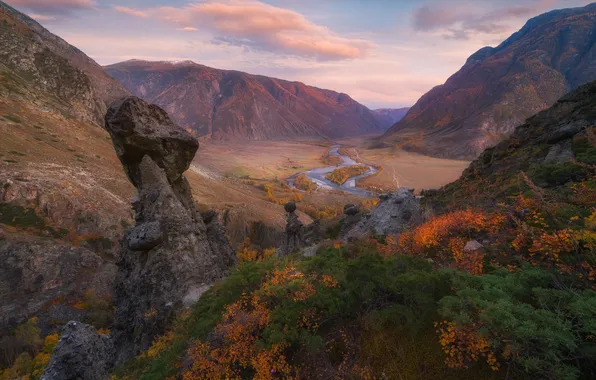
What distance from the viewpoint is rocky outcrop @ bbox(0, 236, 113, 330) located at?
30.5 meters

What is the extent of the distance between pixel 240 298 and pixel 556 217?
935cm

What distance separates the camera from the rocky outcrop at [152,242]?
13562 millimetres

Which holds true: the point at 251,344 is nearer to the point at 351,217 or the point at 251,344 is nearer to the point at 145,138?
the point at 145,138

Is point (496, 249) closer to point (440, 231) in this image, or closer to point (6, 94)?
point (440, 231)

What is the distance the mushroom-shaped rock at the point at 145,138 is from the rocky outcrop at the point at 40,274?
86.0 feet

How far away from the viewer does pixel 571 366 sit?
3797 mm

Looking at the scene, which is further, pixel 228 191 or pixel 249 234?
pixel 228 191

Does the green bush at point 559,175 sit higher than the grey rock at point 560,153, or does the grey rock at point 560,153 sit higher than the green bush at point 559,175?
the grey rock at point 560,153

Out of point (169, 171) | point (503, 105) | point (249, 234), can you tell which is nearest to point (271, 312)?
point (169, 171)

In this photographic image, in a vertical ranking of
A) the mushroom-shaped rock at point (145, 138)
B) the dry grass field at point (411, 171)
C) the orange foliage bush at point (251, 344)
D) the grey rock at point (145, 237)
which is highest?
the mushroom-shaped rock at point (145, 138)

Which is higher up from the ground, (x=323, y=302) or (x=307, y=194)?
(x=323, y=302)

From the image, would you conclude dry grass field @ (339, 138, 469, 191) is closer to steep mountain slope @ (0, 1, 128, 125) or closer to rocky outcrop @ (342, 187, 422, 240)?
rocky outcrop @ (342, 187, 422, 240)

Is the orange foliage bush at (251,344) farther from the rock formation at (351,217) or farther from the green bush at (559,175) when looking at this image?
the rock formation at (351,217)

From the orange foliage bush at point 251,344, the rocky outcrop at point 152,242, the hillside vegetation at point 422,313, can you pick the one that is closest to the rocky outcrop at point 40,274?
the rocky outcrop at point 152,242
